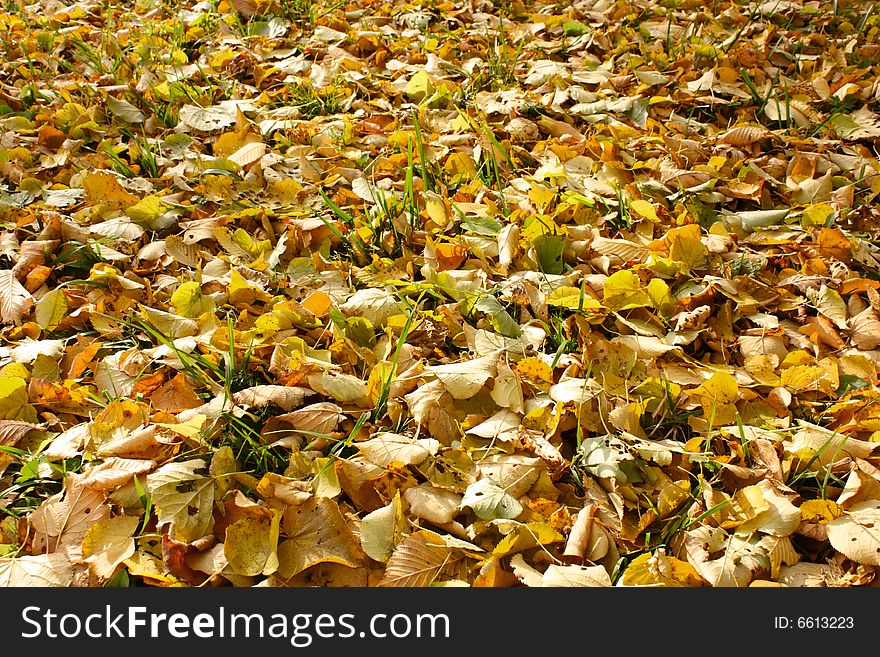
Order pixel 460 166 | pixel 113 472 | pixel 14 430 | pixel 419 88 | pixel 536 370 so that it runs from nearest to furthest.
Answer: pixel 113 472 < pixel 14 430 < pixel 536 370 < pixel 460 166 < pixel 419 88

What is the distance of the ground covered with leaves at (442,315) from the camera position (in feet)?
4.29

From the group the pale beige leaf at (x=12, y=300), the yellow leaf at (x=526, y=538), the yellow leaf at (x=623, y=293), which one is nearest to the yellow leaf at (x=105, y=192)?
the pale beige leaf at (x=12, y=300)

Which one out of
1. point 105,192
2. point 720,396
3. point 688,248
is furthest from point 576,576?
point 105,192

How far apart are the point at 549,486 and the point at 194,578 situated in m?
0.66

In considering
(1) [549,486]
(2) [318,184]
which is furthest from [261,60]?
(1) [549,486]

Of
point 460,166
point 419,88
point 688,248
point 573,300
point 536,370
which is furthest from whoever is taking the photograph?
point 419,88

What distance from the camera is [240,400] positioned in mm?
1503

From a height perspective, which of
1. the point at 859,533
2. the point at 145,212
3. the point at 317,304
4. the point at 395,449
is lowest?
the point at 859,533

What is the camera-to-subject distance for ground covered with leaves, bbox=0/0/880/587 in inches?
51.5

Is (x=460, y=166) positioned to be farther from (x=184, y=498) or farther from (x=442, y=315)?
(x=184, y=498)

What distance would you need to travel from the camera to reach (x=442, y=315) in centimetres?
173

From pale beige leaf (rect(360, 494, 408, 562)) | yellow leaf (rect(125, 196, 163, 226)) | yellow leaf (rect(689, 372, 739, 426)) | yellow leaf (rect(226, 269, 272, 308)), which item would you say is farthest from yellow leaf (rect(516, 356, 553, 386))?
yellow leaf (rect(125, 196, 163, 226))

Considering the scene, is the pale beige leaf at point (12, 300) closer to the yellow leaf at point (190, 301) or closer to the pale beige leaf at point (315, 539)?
the yellow leaf at point (190, 301)

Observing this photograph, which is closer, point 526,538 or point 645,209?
point 526,538
